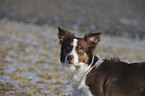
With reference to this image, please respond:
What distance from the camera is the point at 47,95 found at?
578cm

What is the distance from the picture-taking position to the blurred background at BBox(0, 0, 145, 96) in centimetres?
714

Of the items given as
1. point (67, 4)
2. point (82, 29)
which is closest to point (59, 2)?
point (67, 4)

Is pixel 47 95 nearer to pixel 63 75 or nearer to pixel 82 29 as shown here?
pixel 63 75

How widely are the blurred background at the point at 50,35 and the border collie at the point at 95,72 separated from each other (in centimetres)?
227

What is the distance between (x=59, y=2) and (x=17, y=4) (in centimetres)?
875

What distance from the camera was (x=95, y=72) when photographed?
150 inches

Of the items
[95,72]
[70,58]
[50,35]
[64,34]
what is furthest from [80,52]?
[50,35]

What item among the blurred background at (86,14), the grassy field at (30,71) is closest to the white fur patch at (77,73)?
the grassy field at (30,71)

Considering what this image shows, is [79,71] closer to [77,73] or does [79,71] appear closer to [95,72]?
[77,73]

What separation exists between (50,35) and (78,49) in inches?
600

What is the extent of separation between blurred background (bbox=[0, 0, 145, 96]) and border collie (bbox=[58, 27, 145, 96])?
89.4 inches

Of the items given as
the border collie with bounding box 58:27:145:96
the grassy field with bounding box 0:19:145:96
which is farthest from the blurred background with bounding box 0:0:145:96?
the border collie with bounding box 58:27:145:96

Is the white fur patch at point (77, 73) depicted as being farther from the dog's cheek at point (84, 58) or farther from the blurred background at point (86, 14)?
the blurred background at point (86, 14)

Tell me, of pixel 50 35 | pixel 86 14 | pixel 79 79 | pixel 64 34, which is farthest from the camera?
pixel 86 14
